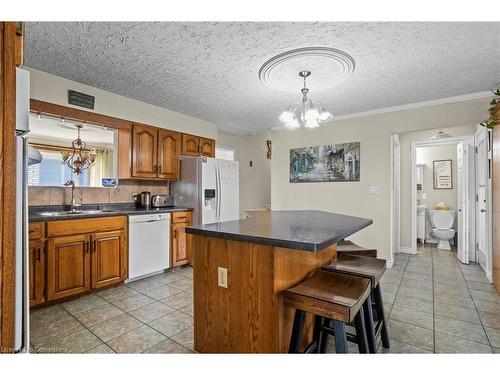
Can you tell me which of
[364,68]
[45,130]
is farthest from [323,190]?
[45,130]

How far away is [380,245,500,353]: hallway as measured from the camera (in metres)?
1.86

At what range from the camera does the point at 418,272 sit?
3.53 m

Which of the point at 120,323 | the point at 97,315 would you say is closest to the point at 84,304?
the point at 97,315

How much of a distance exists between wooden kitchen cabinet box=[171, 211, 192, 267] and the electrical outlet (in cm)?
204

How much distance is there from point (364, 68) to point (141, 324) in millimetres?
3028

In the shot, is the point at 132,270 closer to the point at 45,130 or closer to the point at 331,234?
the point at 45,130

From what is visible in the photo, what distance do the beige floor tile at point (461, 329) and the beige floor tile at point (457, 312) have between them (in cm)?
9

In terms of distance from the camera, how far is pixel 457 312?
2.34m

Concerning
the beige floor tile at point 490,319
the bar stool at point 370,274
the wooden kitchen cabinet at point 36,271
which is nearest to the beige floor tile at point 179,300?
the wooden kitchen cabinet at point 36,271

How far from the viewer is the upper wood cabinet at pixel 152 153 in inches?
135

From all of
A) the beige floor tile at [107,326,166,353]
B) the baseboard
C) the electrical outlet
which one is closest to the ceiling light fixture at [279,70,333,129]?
the electrical outlet

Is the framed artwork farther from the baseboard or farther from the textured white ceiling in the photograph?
the textured white ceiling

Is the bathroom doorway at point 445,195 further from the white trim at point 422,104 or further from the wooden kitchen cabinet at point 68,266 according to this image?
the wooden kitchen cabinet at point 68,266

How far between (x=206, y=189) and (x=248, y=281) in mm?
2480
